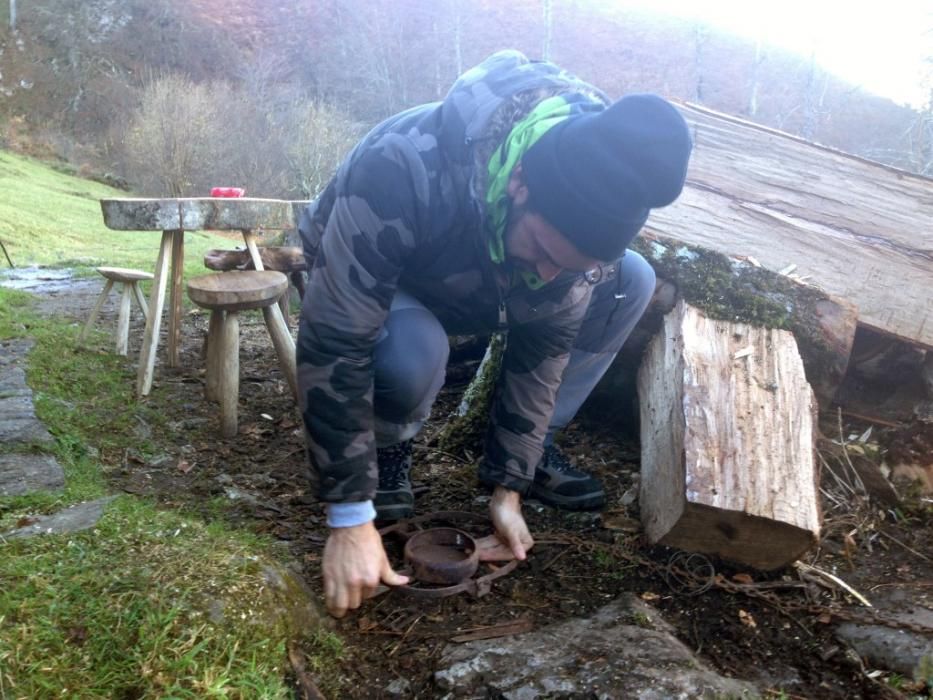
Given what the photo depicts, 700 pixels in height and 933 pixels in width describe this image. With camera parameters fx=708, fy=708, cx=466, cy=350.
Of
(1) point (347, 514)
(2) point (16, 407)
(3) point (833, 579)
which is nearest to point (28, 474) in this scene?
(2) point (16, 407)

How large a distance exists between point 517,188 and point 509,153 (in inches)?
3.8

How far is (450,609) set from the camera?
1911mm

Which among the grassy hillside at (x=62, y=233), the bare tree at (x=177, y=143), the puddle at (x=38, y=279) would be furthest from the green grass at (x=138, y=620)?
the bare tree at (x=177, y=143)

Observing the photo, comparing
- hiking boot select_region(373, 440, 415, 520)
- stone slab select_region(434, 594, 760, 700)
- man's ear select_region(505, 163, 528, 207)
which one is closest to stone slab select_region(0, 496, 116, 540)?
hiking boot select_region(373, 440, 415, 520)

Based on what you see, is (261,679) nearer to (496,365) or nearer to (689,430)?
(689,430)

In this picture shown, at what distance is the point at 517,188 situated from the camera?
1.66 meters

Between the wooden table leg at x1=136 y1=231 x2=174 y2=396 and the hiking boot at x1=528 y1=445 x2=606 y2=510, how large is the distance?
2.01m

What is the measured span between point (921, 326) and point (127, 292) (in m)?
4.04

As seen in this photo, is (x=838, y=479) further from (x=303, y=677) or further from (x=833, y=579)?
(x=303, y=677)

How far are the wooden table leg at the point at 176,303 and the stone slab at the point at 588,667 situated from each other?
2.85m

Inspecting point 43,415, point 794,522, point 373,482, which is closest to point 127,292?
point 43,415

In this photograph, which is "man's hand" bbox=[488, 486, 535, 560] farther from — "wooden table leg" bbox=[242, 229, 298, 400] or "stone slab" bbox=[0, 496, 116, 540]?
"wooden table leg" bbox=[242, 229, 298, 400]

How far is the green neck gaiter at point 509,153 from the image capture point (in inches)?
65.4

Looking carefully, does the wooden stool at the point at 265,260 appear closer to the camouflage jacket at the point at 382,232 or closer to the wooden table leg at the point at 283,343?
the wooden table leg at the point at 283,343
